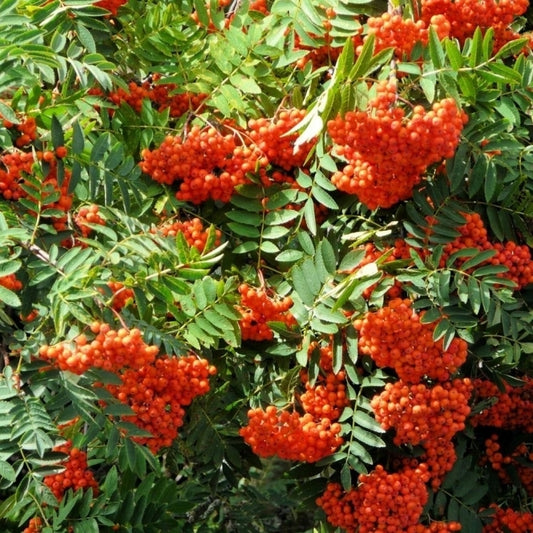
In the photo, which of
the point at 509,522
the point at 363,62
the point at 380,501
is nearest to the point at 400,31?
the point at 363,62

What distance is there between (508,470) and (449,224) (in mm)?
1197

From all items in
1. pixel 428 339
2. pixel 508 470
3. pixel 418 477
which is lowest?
pixel 508 470

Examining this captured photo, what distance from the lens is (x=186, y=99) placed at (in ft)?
15.0

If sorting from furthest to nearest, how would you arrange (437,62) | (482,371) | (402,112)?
(482,371) → (437,62) → (402,112)

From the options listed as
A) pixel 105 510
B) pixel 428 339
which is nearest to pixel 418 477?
pixel 428 339

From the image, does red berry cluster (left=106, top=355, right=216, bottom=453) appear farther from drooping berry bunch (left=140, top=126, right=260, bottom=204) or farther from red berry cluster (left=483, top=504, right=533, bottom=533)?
red berry cluster (left=483, top=504, right=533, bottom=533)

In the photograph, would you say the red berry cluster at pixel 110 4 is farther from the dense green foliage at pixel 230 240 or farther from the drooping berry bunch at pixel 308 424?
the drooping berry bunch at pixel 308 424

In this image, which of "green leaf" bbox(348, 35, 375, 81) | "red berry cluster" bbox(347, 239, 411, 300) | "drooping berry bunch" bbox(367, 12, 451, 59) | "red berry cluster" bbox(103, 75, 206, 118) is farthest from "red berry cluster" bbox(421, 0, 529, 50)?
"red berry cluster" bbox(103, 75, 206, 118)

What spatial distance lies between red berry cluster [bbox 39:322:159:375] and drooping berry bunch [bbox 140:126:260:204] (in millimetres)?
915

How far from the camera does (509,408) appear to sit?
4480mm

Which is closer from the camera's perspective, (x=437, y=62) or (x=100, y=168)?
(x=437, y=62)

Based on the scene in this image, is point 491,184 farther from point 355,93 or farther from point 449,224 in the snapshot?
point 355,93

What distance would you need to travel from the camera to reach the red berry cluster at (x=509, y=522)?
14.6ft

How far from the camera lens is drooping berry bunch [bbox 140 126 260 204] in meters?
4.18
